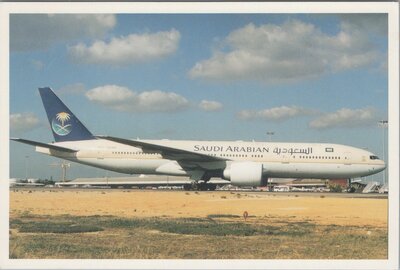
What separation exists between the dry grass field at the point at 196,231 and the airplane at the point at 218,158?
7.36 m

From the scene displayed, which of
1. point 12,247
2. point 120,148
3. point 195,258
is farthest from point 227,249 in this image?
point 120,148

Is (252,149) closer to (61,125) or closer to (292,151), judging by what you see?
(292,151)

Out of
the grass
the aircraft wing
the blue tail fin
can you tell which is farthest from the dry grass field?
the blue tail fin

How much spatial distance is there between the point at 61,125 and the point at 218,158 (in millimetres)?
7872

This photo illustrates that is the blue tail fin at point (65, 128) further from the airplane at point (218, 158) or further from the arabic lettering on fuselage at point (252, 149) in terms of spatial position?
the arabic lettering on fuselage at point (252, 149)

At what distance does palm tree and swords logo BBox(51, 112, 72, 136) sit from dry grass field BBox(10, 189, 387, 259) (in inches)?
381

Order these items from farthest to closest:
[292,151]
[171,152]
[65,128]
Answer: [65,128]
[292,151]
[171,152]

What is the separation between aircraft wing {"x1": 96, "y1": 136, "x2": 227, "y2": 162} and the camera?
72.4 feet

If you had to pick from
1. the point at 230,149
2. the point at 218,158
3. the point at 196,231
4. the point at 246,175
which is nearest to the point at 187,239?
the point at 196,231

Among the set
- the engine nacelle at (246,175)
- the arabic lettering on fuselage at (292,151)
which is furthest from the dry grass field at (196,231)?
the arabic lettering on fuselage at (292,151)

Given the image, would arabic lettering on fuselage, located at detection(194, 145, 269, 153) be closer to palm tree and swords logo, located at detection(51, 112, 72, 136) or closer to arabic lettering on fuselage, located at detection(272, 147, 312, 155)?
arabic lettering on fuselage, located at detection(272, 147, 312, 155)

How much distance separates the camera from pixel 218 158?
23.0 metres

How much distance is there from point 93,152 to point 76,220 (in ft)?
40.4

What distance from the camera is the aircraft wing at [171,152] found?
72.4 ft
